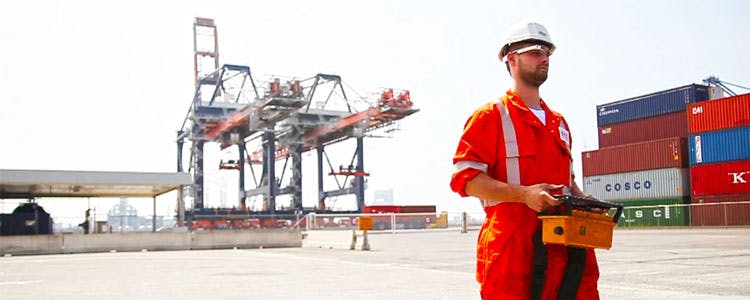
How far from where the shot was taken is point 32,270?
14.8 metres

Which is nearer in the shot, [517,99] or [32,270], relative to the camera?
[517,99]

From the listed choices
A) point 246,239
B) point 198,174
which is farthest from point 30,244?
point 198,174

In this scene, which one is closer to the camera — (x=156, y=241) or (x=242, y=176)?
(x=156, y=241)

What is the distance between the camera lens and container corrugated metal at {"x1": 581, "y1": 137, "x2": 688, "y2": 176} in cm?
4119

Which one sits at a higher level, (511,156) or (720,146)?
(720,146)

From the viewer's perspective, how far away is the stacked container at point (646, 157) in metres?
41.1

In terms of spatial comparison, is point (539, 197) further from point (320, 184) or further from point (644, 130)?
point (320, 184)

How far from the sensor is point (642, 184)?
4309cm

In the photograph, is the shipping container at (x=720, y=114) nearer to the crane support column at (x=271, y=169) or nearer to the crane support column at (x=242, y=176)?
the crane support column at (x=271, y=169)

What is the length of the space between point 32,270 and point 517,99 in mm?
14142

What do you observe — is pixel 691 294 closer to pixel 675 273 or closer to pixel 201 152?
pixel 675 273

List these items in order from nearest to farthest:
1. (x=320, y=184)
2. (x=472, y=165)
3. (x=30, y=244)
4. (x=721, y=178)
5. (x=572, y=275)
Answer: (x=572, y=275)
(x=472, y=165)
(x=30, y=244)
(x=721, y=178)
(x=320, y=184)

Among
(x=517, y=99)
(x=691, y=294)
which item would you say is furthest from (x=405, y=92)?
(x=517, y=99)

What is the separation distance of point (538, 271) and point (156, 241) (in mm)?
25087
